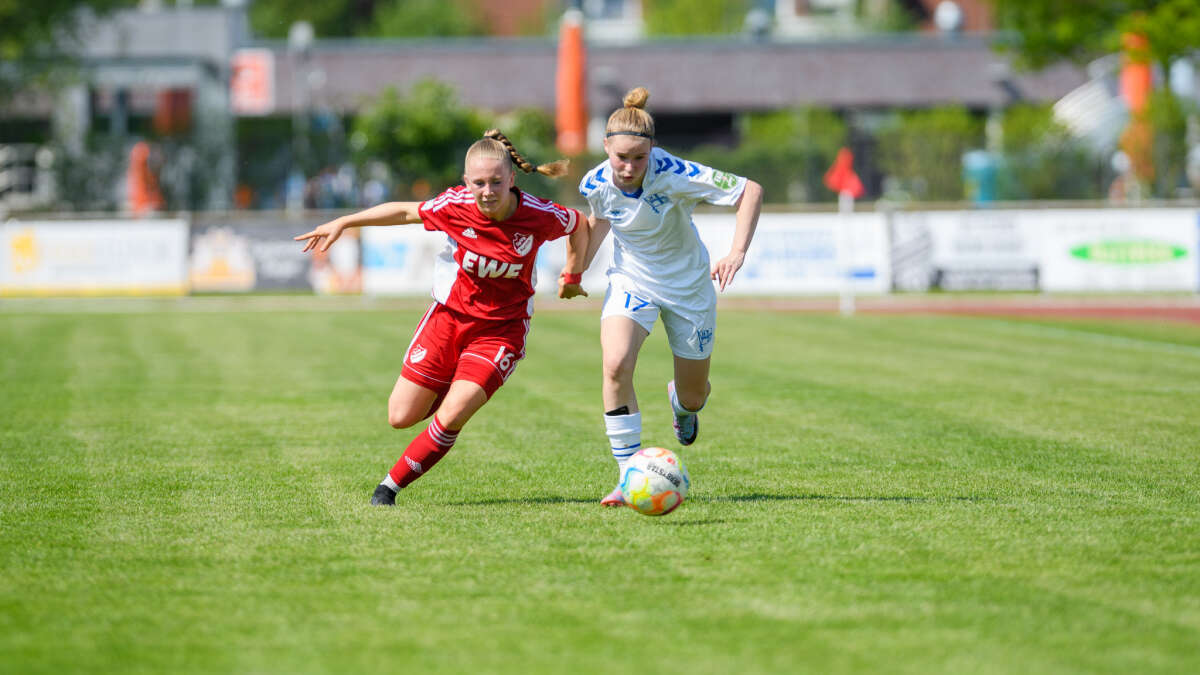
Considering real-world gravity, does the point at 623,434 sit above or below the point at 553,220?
below

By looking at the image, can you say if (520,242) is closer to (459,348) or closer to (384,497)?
(459,348)

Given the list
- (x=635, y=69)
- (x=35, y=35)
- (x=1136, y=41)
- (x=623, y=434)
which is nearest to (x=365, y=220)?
(x=623, y=434)

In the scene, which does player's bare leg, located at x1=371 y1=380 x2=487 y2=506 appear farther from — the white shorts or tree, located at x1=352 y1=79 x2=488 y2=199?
tree, located at x1=352 y1=79 x2=488 y2=199

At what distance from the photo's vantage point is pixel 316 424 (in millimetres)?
11305

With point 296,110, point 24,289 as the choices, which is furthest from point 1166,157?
point 296,110

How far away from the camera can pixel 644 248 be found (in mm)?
7941

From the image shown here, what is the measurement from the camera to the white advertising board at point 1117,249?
2683cm

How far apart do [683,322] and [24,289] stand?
2324cm

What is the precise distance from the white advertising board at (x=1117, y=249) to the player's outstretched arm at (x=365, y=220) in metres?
21.4

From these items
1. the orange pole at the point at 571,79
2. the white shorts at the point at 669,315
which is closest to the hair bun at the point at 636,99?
the white shorts at the point at 669,315

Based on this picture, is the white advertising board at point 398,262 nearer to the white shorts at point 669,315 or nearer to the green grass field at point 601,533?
the green grass field at point 601,533

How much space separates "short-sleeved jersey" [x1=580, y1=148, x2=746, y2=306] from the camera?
25.5 feet

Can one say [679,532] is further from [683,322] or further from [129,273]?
[129,273]

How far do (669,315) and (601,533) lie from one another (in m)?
1.55
